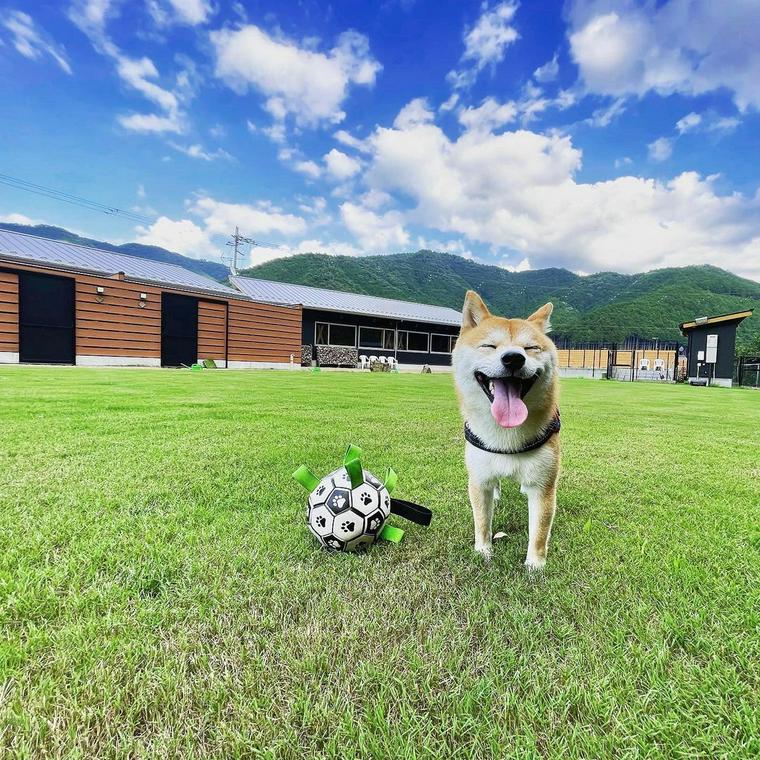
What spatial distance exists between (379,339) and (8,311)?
16.2 metres

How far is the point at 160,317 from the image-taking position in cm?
1544

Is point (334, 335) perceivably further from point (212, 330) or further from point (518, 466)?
point (518, 466)

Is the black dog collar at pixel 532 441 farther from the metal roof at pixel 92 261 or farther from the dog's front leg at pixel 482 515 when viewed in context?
the metal roof at pixel 92 261

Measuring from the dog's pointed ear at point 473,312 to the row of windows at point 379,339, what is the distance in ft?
63.8

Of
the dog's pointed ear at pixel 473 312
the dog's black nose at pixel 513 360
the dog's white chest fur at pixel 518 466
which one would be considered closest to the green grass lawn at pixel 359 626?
the dog's white chest fur at pixel 518 466

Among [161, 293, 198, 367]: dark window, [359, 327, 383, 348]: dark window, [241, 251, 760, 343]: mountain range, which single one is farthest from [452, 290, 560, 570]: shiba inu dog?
[241, 251, 760, 343]: mountain range

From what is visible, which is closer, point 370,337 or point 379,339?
point 370,337

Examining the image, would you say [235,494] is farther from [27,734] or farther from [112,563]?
[27,734]

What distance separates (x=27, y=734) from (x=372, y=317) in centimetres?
2176

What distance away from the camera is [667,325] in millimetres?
36531

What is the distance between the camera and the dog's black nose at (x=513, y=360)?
1.45 metres

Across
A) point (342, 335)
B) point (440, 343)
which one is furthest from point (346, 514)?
point (440, 343)

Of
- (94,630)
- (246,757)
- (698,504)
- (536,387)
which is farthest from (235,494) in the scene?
(698,504)

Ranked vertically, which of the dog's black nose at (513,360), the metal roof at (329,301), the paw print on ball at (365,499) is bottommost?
the paw print on ball at (365,499)
